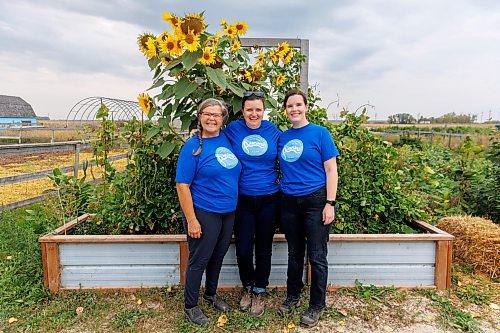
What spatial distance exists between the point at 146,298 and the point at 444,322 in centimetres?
209

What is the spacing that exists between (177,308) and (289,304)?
788mm

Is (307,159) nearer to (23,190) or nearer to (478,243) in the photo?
(478,243)

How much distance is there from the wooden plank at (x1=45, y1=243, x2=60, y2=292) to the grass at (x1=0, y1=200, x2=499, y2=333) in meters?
0.07

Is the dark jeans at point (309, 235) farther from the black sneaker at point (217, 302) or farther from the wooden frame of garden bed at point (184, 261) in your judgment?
the black sneaker at point (217, 302)

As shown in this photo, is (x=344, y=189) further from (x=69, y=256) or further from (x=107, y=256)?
(x=69, y=256)

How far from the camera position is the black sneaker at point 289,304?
102 inches

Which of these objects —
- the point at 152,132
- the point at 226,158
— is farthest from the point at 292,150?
the point at 152,132

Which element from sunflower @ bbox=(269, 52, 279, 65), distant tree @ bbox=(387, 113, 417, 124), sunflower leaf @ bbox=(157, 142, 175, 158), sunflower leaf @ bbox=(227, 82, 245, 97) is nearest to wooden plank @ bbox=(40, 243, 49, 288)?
sunflower leaf @ bbox=(157, 142, 175, 158)

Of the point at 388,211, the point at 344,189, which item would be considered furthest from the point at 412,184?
the point at 344,189

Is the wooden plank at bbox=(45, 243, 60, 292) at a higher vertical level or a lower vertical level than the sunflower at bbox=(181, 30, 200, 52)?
lower

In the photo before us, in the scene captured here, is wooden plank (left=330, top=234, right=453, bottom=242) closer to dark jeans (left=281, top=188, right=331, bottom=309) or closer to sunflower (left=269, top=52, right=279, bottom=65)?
dark jeans (left=281, top=188, right=331, bottom=309)

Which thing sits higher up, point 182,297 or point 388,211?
point 388,211

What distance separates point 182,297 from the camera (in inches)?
110

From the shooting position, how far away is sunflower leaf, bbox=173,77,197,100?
8.34 ft
